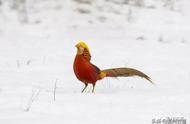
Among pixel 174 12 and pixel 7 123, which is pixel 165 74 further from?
pixel 174 12

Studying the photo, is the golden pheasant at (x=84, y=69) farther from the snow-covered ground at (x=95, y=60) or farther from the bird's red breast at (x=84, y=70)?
the snow-covered ground at (x=95, y=60)

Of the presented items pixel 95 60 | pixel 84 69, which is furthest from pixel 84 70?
pixel 95 60

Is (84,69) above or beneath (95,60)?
beneath

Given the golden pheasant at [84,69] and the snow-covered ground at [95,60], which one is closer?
the snow-covered ground at [95,60]

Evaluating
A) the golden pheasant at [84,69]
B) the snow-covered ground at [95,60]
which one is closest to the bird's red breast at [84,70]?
the golden pheasant at [84,69]

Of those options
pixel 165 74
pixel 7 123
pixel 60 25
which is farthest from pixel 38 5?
pixel 7 123

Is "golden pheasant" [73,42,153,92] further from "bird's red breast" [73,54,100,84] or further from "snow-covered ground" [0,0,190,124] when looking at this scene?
"snow-covered ground" [0,0,190,124]

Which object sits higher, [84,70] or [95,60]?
[95,60]

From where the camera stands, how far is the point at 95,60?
7.62 meters

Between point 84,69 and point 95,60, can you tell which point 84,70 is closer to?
point 84,69

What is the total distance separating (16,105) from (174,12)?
322 inches

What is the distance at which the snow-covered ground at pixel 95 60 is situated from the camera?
155 inches

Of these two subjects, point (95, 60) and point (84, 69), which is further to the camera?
point (95, 60)

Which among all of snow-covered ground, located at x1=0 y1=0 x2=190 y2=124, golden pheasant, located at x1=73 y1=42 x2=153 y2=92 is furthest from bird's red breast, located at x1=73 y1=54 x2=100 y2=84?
snow-covered ground, located at x1=0 y1=0 x2=190 y2=124
